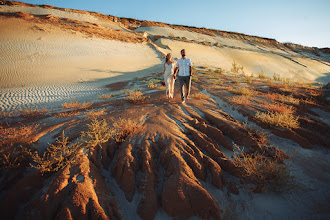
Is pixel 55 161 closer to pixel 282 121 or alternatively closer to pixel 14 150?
pixel 14 150

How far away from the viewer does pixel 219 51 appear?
78.3 feet

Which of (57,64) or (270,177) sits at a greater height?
(57,64)

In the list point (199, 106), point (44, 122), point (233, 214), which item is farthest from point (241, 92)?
point (44, 122)

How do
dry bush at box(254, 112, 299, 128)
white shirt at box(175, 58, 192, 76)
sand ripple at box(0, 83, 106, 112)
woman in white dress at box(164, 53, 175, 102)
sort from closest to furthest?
1. dry bush at box(254, 112, 299, 128)
2. white shirt at box(175, 58, 192, 76)
3. woman in white dress at box(164, 53, 175, 102)
4. sand ripple at box(0, 83, 106, 112)

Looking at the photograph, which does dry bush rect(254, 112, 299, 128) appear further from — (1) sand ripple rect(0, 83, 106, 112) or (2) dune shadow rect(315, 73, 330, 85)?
(2) dune shadow rect(315, 73, 330, 85)

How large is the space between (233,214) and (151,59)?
16.4 meters

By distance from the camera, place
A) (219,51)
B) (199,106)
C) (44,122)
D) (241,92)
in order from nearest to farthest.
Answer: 1. (44,122)
2. (199,106)
3. (241,92)
4. (219,51)

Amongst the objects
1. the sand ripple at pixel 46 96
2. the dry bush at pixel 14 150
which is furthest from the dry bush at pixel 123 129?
the sand ripple at pixel 46 96

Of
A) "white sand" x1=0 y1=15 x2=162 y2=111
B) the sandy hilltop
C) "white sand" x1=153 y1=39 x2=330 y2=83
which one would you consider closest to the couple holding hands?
the sandy hilltop

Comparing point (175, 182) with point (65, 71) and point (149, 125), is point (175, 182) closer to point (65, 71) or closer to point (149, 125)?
point (149, 125)

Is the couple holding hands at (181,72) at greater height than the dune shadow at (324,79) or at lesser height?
lesser

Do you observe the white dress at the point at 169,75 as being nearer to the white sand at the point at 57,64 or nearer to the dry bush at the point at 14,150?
the dry bush at the point at 14,150

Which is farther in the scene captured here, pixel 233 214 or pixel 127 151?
pixel 127 151

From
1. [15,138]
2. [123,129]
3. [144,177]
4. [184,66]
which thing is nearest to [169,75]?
[184,66]
